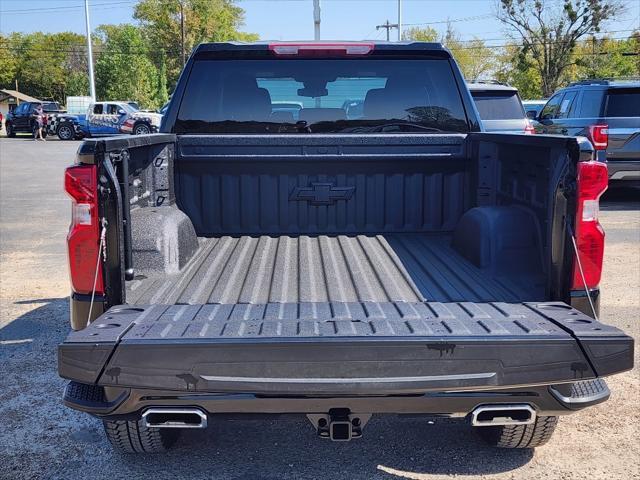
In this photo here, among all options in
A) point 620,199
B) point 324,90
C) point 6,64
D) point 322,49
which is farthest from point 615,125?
point 6,64

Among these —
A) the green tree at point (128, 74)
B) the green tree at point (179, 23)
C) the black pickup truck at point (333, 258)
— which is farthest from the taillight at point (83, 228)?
the green tree at point (179, 23)

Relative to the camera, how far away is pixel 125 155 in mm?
3115

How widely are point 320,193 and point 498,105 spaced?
9084 millimetres

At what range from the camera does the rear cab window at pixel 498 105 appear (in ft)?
40.4

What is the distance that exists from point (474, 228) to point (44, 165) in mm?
20074

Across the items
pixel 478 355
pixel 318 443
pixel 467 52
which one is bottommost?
pixel 318 443

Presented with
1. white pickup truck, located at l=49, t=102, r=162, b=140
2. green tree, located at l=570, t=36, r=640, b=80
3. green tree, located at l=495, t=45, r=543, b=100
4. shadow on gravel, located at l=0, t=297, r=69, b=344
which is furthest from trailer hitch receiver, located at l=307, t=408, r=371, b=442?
green tree, located at l=495, t=45, r=543, b=100

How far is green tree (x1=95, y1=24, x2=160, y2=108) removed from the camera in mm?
59438

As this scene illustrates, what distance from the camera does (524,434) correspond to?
10.7 ft

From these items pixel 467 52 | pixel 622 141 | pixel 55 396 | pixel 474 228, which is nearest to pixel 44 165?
pixel 622 141

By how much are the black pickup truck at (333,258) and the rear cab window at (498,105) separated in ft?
27.7

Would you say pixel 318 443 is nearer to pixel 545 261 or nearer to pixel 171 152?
pixel 545 261

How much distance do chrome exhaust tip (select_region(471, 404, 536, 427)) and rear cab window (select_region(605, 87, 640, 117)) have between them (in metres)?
9.60

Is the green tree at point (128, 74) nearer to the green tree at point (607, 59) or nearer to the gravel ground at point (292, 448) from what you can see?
the green tree at point (607, 59)
